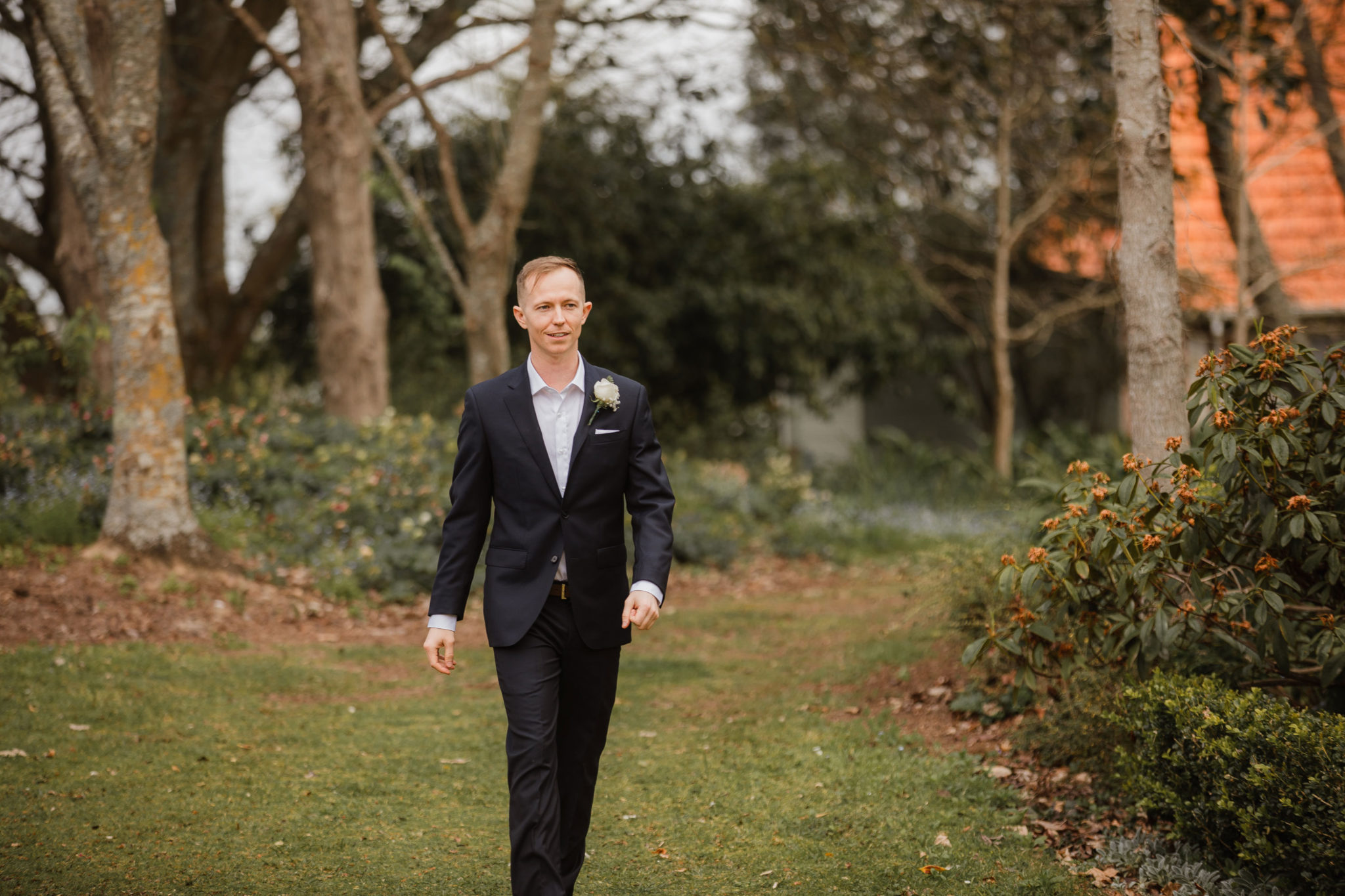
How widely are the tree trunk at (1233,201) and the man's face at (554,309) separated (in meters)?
7.40

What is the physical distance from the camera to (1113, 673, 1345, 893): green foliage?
128 inches

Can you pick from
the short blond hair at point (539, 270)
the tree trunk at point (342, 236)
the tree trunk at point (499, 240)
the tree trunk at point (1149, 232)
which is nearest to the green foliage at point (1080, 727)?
the tree trunk at point (1149, 232)

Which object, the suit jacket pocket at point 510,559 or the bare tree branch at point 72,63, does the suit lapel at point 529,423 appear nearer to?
the suit jacket pocket at point 510,559

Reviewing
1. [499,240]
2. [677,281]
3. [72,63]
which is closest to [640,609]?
[72,63]

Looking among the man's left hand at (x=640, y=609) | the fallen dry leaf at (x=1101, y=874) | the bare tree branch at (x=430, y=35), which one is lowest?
the fallen dry leaf at (x=1101, y=874)

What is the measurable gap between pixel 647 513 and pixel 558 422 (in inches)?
15.2

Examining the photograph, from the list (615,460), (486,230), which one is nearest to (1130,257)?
(615,460)

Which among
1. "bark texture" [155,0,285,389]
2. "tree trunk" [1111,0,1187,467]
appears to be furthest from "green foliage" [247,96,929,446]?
"tree trunk" [1111,0,1187,467]

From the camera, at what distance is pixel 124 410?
7887 millimetres

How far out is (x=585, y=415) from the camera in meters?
3.43

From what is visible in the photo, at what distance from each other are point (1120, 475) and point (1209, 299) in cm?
632

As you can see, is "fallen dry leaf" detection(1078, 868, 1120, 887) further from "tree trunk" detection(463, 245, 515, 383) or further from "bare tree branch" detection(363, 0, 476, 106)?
"bare tree branch" detection(363, 0, 476, 106)

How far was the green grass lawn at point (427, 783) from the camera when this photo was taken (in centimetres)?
404

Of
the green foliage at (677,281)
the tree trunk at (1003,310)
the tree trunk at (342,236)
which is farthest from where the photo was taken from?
the green foliage at (677,281)
